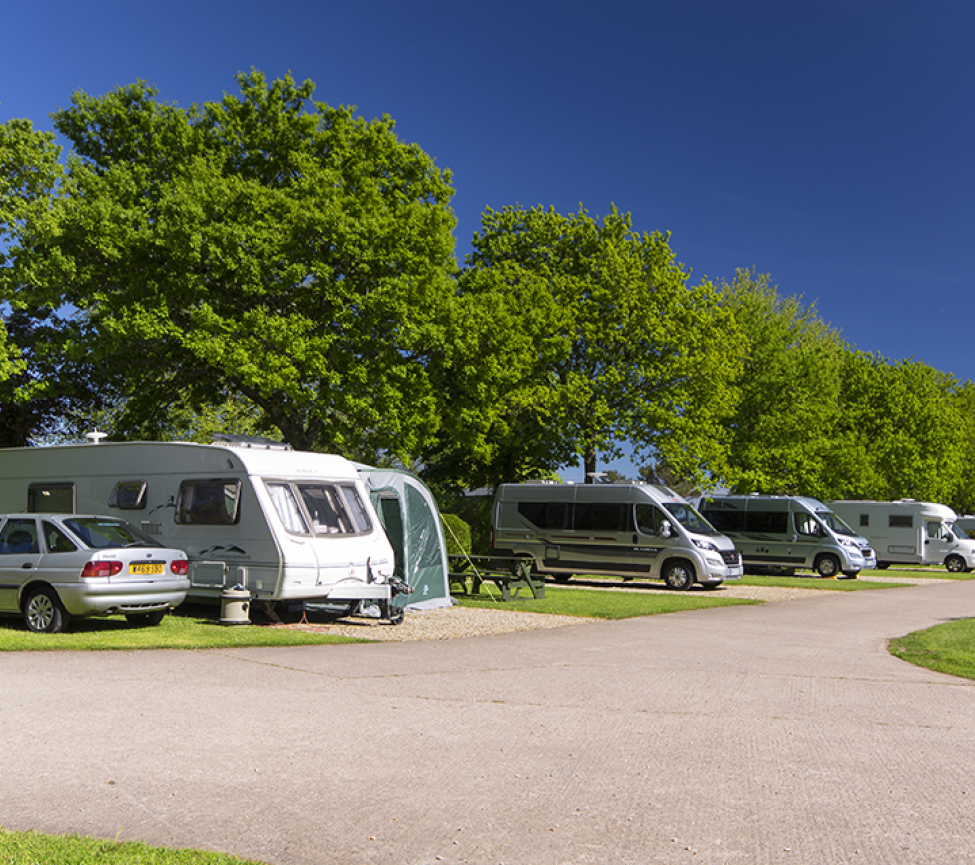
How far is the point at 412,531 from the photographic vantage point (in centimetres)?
1678

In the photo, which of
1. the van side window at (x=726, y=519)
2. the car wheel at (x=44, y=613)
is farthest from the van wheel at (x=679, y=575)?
the car wheel at (x=44, y=613)

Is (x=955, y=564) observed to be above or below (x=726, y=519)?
below

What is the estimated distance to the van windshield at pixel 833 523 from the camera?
30578 millimetres

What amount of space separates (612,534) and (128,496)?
1265 centimetres

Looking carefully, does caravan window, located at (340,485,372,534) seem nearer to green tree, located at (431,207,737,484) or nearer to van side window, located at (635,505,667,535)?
van side window, located at (635,505,667,535)

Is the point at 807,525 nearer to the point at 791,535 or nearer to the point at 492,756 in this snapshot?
the point at 791,535

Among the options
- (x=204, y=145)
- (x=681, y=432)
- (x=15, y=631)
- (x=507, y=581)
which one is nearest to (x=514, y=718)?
(x=15, y=631)

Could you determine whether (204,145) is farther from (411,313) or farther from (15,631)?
(15,631)

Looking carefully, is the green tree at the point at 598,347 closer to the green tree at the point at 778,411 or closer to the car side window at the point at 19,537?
the green tree at the point at 778,411

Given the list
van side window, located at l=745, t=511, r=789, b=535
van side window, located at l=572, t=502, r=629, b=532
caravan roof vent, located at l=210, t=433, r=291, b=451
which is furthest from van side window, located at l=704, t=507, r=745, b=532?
caravan roof vent, located at l=210, t=433, r=291, b=451

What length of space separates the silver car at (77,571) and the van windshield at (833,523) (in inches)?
922

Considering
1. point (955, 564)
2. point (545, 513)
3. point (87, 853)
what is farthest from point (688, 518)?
point (87, 853)

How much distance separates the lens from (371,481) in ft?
53.2

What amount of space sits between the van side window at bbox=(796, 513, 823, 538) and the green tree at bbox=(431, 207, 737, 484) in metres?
3.10
